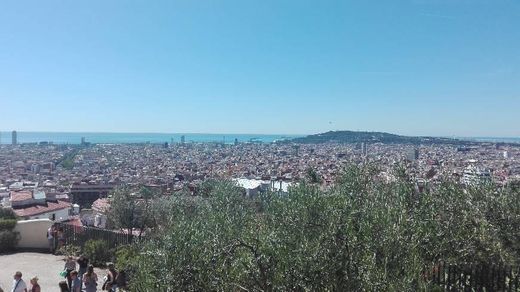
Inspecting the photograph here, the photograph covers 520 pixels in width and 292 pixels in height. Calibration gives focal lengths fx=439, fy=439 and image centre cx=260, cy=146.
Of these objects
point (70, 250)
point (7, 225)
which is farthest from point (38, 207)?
point (70, 250)

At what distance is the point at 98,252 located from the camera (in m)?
12.7

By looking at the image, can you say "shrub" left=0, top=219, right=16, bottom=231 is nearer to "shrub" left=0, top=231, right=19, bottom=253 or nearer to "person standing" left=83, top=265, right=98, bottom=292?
"shrub" left=0, top=231, right=19, bottom=253

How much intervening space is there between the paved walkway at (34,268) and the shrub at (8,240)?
638 millimetres

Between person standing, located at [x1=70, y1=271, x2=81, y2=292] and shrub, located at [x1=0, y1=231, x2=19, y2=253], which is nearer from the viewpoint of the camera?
person standing, located at [x1=70, y1=271, x2=81, y2=292]

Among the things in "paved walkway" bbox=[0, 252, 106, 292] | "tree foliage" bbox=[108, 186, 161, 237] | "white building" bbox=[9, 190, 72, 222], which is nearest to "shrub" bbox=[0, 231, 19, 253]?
"paved walkway" bbox=[0, 252, 106, 292]

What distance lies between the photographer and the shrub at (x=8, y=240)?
13.7 meters

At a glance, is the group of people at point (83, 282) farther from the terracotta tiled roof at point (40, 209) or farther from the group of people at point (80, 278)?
the terracotta tiled roof at point (40, 209)

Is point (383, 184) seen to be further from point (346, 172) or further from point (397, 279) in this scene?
point (397, 279)

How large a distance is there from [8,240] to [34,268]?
8.58 ft

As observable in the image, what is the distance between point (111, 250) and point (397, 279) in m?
9.51

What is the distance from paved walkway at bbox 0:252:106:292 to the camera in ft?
35.6

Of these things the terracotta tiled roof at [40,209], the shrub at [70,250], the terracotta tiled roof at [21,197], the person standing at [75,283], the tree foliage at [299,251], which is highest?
the tree foliage at [299,251]

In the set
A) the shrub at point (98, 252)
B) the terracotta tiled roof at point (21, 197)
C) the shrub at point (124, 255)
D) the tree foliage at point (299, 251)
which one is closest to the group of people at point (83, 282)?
the shrub at point (124, 255)

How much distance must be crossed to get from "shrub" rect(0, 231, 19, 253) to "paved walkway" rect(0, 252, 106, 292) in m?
0.64
